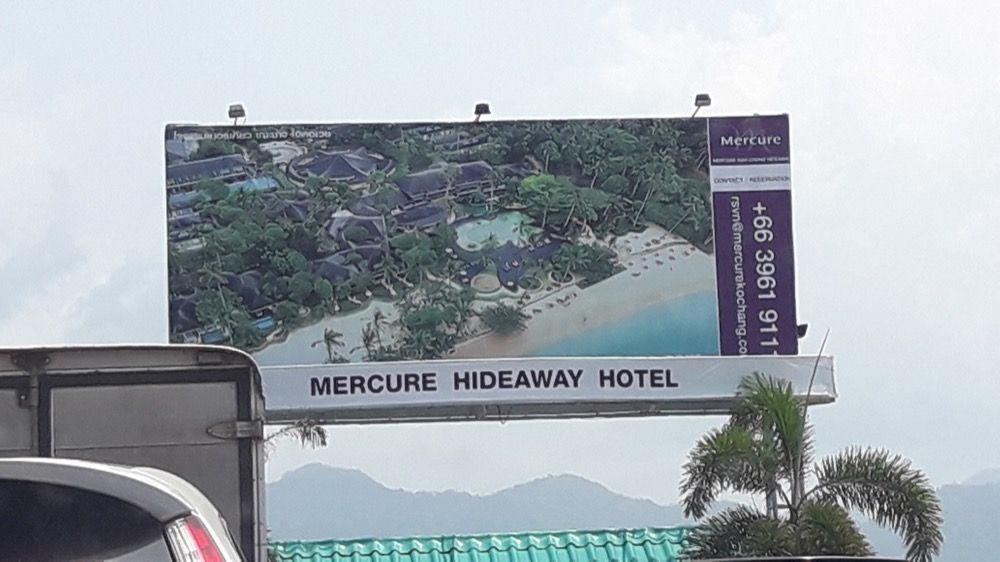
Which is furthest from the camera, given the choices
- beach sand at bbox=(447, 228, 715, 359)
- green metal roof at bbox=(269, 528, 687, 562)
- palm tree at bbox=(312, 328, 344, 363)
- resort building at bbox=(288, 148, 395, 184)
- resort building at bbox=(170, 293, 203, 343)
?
resort building at bbox=(288, 148, 395, 184)

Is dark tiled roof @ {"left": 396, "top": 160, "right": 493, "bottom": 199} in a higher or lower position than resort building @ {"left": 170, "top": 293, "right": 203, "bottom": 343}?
higher

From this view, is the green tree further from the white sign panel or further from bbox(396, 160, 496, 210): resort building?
bbox(396, 160, 496, 210): resort building

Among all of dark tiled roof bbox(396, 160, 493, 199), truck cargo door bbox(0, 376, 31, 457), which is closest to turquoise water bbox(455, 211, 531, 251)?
dark tiled roof bbox(396, 160, 493, 199)

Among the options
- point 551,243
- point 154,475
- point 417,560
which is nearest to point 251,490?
point 154,475

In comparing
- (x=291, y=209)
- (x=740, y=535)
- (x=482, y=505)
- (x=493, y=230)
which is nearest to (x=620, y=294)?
(x=493, y=230)

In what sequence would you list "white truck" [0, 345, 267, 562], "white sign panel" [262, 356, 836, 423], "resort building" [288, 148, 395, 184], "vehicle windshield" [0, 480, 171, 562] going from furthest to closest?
1. "resort building" [288, 148, 395, 184]
2. "white sign panel" [262, 356, 836, 423]
3. "white truck" [0, 345, 267, 562]
4. "vehicle windshield" [0, 480, 171, 562]

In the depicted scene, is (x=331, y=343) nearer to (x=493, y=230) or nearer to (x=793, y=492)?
(x=493, y=230)

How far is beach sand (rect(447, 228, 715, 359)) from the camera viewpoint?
2341 centimetres

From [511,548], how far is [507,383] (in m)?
1.87

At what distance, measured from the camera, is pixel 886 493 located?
59.8ft

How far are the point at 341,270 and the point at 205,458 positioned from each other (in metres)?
15.1

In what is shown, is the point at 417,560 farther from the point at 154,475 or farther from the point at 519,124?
the point at 154,475

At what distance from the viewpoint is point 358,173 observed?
77.4ft

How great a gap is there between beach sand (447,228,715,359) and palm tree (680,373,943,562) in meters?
5.07
